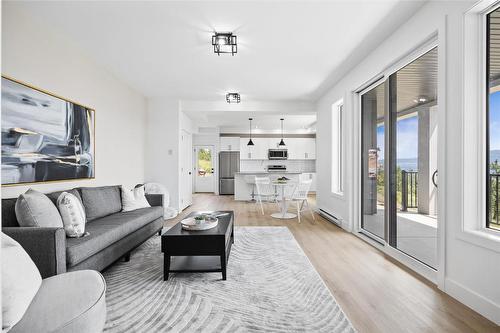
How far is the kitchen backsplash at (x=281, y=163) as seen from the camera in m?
10.8

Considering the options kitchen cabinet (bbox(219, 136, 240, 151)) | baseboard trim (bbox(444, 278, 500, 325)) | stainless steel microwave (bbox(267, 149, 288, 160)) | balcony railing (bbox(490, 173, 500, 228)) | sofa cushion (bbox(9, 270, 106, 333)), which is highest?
kitchen cabinet (bbox(219, 136, 240, 151))

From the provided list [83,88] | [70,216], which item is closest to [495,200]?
[70,216]

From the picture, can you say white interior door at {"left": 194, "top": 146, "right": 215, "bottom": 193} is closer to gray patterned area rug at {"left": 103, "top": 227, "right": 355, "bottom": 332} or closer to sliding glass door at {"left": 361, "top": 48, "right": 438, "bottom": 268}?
gray patterned area rug at {"left": 103, "top": 227, "right": 355, "bottom": 332}

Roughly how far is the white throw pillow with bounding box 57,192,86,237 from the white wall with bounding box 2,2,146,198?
1.73 feet

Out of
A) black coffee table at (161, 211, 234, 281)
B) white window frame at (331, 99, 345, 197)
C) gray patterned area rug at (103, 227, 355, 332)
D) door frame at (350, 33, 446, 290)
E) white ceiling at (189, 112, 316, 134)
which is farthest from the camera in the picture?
white ceiling at (189, 112, 316, 134)

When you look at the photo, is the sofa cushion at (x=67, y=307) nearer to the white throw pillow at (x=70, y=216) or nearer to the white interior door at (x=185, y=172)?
the white throw pillow at (x=70, y=216)

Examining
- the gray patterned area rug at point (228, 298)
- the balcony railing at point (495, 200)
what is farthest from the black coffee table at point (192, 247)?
the balcony railing at point (495, 200)

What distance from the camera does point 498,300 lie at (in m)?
2.08

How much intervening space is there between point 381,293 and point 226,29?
3030mm

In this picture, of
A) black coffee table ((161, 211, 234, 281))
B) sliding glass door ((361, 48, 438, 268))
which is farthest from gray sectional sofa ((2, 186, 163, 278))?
sliding glass door ((361, 48, 438, 268))

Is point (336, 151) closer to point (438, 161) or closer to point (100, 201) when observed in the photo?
point (438, 161)

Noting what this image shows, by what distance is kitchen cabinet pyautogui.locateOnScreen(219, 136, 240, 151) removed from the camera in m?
10.5

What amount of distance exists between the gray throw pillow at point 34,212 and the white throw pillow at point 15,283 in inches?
26.7

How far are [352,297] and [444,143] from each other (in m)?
1.54
